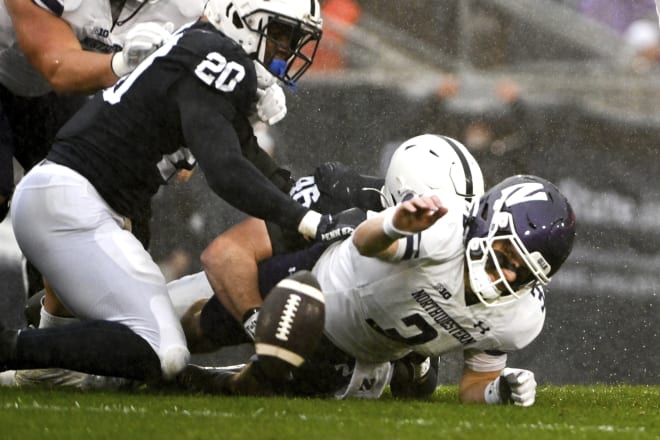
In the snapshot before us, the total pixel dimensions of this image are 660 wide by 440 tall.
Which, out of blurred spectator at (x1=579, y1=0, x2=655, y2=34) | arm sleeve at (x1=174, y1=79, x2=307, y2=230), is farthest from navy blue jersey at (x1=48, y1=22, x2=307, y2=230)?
blurred spectator at (x1=579, y1=0, x2=655, y2=34)

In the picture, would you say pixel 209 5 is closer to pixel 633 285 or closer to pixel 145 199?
pixel 145 199

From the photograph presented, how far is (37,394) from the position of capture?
10.0 ft

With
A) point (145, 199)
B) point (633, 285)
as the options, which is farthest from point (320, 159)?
point (145, 199)

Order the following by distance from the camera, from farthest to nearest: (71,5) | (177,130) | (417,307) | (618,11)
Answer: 1. (618,11)
2. (71,5)
3. (177,130)
4. (417,307)

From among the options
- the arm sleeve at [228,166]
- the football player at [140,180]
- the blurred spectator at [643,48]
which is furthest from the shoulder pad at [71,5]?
the blurred spectator at [643,48]

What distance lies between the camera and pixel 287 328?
277 centimetres

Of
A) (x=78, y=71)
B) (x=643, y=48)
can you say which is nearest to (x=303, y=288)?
(x=78, y=71)

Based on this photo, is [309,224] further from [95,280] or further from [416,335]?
[95,280]

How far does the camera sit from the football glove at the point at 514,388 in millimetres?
3104

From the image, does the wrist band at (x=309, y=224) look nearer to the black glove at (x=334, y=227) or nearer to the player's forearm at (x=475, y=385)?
the black glove at (x=334, y=227)

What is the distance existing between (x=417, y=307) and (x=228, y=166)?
554mm

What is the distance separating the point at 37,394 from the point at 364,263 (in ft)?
2.70

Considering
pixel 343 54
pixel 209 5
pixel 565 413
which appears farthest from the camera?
pixel 343 54

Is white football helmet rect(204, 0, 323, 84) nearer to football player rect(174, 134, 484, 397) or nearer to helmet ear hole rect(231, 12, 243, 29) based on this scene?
helmet ear hole rect(231, 12, 243, 29)
